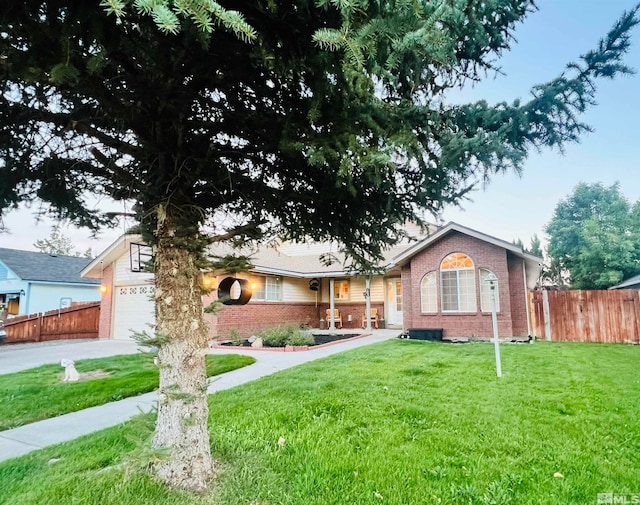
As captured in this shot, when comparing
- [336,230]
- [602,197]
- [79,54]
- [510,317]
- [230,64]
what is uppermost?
[602,197]

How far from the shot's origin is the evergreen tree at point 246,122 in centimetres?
197

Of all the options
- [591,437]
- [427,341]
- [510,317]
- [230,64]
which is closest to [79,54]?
[230,64]

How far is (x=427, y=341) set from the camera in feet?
41.0

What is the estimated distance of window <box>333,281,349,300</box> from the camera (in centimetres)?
1878

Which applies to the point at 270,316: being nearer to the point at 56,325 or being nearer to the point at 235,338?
the point at 235,338

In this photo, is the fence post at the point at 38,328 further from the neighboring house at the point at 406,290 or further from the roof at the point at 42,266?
the roof at the point at 42,266

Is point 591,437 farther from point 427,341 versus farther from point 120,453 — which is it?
point 427,341

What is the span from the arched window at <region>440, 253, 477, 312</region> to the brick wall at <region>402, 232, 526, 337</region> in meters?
0.15

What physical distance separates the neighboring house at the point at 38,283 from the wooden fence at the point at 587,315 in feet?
80.0

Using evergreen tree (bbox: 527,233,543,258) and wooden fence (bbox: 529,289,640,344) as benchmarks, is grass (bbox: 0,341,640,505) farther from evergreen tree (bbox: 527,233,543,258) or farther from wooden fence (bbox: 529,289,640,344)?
evergreen tree (bbox: 527,233,543,258)

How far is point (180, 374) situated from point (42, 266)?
24.8 metres

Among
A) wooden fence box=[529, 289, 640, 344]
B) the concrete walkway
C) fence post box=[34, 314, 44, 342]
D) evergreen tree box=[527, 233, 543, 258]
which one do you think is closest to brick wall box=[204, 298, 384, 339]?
the concrete walkway

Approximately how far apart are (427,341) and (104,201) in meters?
11.0

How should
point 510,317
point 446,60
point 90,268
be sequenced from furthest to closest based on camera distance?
point 90,268 → point 510,317 → point 446,60
